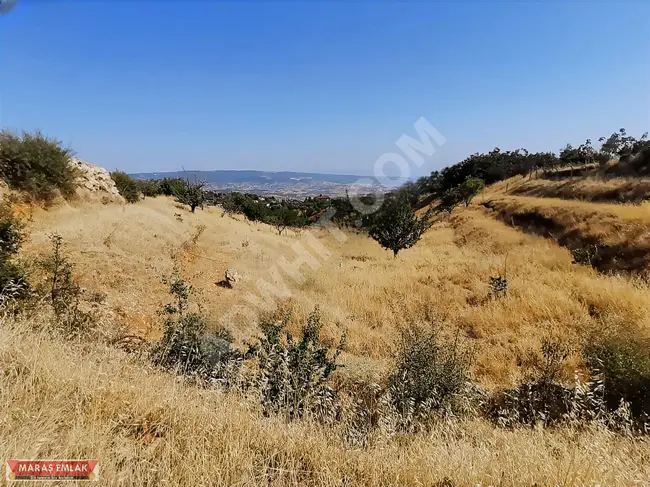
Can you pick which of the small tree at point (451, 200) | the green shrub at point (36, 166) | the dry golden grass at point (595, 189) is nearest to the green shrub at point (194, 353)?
the green shrub at point (36, 166)

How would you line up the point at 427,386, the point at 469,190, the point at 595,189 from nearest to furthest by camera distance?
1. the point at 427,386
2. the point at 595,189
3. the point at 469,190

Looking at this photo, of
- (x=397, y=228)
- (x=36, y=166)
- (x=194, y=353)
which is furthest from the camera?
(x=397, y=228)

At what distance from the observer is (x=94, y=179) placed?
51.3ft

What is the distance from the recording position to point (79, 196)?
13570mm

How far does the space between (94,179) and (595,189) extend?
29.1 m

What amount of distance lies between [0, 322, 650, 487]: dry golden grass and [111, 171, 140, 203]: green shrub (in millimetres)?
18164

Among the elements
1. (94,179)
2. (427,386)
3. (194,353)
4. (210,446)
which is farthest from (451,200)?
(210,446)

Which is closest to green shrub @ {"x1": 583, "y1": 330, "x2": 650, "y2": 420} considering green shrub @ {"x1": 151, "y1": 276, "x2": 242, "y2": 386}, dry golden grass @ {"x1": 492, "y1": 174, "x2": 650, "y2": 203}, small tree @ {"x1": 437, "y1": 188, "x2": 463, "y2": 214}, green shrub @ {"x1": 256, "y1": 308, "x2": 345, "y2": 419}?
green shrub @ {"x1": 256, "y1": 308, "x2": 345, "y2": 419}

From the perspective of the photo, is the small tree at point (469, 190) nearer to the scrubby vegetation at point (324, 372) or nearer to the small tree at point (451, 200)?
the small tree at point (451, 200)

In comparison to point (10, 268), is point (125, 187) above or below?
above

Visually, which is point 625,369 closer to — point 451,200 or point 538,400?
point 538,400

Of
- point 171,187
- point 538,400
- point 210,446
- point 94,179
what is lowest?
point 538,400

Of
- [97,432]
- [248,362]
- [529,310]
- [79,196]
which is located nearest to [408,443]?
[97,432]

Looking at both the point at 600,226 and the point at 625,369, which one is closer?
the point at 625,369
